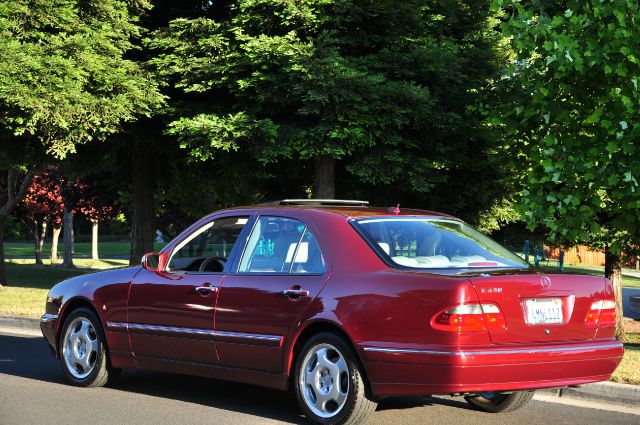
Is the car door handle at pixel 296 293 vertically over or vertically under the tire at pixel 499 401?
over

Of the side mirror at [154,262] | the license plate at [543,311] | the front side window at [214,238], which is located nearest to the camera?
the license plate at [543,311]

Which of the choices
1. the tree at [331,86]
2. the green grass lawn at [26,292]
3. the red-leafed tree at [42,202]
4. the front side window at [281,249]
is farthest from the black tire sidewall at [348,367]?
the red-leafed tree at [42,202]

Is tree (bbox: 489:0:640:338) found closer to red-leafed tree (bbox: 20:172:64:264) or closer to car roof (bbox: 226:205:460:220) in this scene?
car roof (bbox: 226:205:460:220)

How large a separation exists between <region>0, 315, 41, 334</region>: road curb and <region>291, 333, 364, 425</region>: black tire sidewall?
7.90 meters

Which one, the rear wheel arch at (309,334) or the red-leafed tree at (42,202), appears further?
the red-leafed tree at (42,202)

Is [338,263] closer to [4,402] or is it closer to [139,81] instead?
[4,402]

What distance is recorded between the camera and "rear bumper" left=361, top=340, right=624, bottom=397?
6.77 m

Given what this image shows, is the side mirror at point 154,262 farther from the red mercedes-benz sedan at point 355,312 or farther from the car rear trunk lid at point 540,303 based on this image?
the car rear trunk lid at point 540,303

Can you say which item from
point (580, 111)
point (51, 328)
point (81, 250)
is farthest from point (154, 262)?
point (81, 250)

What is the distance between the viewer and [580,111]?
1535 cm

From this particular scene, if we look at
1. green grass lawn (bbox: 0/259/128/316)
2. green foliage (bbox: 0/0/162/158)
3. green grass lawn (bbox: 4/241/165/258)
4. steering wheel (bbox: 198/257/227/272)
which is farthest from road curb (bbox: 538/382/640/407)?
green grass lawn (bbox: 4/241/165/258)

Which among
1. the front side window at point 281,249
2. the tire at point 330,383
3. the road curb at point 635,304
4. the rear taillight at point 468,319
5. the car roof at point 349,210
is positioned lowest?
the road curb at point 635,304

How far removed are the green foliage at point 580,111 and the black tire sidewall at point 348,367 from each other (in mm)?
7069

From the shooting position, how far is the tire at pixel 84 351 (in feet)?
30.7
